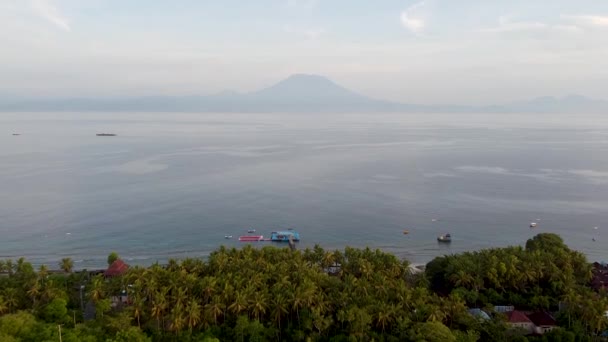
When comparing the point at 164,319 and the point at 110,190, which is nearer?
the point at 164,319

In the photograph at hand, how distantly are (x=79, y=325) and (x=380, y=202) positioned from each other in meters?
37.2

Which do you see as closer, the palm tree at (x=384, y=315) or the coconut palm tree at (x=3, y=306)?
the palm tree at (x=384, y=315)

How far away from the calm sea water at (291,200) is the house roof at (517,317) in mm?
13744

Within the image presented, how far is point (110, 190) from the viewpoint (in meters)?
57.6

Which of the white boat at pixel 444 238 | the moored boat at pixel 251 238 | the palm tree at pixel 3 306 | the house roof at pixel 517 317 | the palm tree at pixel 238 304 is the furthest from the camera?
the white boat at pixel 444 238

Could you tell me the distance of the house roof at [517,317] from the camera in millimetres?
23875

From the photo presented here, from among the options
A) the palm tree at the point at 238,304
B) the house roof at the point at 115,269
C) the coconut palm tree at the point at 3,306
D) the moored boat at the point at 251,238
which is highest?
the palm tree at the point at 238,304

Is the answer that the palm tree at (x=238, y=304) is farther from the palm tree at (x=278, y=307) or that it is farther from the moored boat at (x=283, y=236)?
the moored boat at (x=283, y=236)

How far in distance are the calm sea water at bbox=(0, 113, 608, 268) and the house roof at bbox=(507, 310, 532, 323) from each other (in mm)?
13744

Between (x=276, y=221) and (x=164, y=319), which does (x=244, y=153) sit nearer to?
(x=276, y=221)

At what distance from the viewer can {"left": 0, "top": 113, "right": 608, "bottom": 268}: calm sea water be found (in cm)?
4084

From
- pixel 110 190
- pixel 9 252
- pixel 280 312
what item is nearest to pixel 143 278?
pixel 280 312

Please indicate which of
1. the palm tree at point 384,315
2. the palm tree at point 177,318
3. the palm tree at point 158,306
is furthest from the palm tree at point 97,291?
the palm tree at point 384,315

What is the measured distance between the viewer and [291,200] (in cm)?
5416
